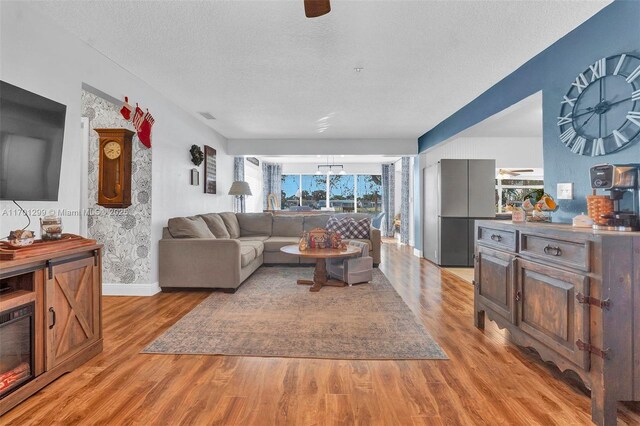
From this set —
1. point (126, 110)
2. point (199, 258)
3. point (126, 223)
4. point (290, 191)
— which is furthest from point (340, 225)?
point (290, 191)

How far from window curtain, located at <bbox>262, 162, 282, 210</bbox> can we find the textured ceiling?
5972 millimetres

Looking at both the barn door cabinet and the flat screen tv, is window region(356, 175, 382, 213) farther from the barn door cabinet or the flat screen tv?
the flat screen tv

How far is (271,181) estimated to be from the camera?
10820 millimetres

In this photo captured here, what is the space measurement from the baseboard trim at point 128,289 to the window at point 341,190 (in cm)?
742

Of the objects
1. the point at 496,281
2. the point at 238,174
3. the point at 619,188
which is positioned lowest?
the point at 496,281

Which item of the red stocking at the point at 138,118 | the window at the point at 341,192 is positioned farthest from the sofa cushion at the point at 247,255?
the window at the point at 341,192

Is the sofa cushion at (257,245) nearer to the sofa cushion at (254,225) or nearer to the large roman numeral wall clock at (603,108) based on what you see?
the sofa cushion at (254,225)

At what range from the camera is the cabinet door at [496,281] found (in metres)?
2.42

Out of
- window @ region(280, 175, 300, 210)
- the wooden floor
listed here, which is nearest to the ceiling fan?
the wooden floor

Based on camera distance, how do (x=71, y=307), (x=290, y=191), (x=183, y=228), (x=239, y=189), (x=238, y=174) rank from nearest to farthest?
(x=71, y=307) → (x=183, y=228) → (x=239, y=189) → (x=238, y=174) → (x=290, y=191)

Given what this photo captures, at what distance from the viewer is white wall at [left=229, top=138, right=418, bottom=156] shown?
22.5 ft

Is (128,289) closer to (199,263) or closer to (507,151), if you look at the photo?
(199,263)

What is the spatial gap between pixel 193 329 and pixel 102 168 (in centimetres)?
233

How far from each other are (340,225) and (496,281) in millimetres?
3586
